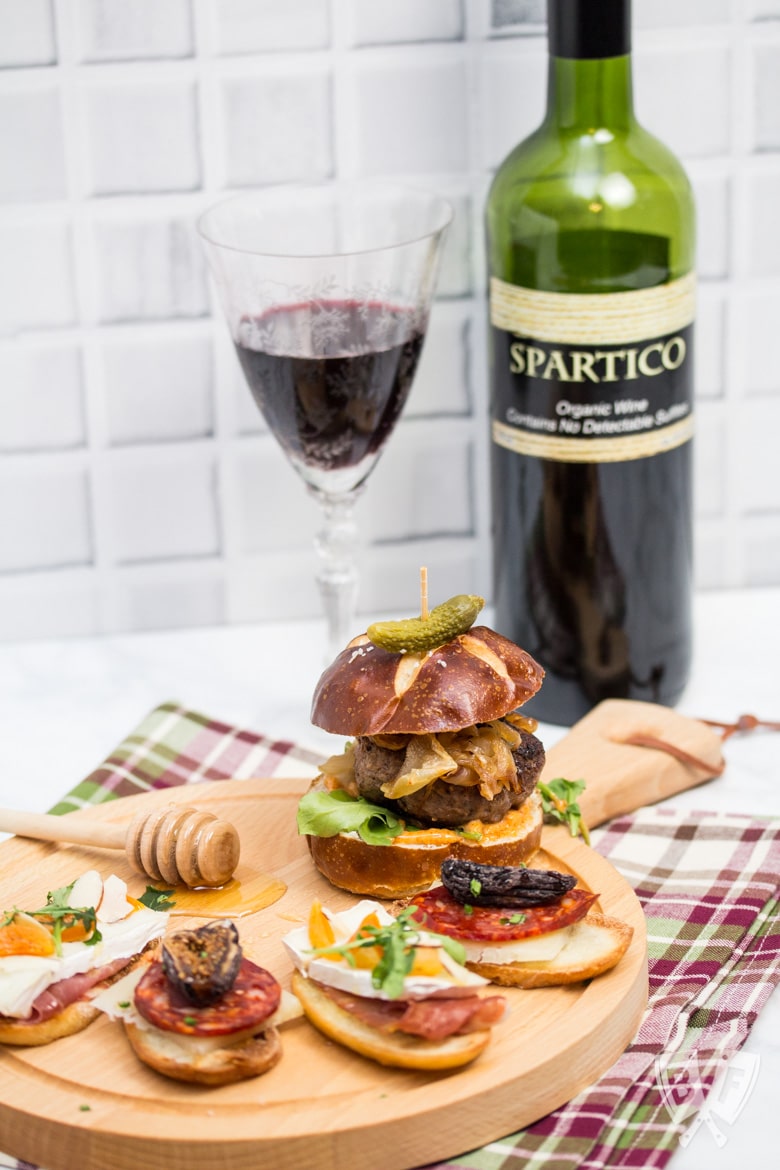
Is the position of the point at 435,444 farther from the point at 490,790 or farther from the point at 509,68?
the point at 490,790

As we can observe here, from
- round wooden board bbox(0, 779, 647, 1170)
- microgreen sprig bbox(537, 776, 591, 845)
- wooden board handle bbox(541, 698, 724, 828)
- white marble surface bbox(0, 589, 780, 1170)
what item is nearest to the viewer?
round wooden board bbox(0, 779, 647, 1170)

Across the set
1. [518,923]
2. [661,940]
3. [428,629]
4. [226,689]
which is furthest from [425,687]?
[226,689]

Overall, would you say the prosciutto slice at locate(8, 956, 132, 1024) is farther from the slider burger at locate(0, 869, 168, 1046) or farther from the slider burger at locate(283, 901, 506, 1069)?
the slider burger at locate(283, 901, 506, 1069)

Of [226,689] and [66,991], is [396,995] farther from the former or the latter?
[226,689]

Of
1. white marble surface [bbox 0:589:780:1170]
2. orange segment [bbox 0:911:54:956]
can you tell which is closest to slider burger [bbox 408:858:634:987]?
orange segment [bbox 0:911:54:956]

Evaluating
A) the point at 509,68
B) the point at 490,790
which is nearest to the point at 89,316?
the point at 509,68

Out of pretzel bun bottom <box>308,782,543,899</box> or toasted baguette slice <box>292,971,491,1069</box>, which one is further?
pretzel bun bottom <box>308,782,543,899</box>

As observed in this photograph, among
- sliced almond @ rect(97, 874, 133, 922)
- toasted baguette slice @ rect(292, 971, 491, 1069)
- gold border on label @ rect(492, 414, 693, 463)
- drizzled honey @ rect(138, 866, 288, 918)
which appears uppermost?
gold border on label @ rect(492, 414, 693, 463)
